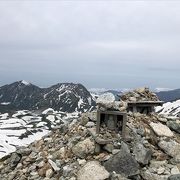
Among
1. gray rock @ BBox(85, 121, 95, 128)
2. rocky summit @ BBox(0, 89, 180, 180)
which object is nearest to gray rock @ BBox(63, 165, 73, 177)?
rocky summit @ BBox(0, 89, 180, 180)

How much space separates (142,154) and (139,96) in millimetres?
7449

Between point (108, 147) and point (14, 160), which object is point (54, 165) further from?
point (14, 160)

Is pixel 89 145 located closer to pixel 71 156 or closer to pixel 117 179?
pixel 71 156

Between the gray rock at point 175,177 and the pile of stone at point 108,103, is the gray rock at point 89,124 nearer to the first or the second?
the pile of stone at point 108,103

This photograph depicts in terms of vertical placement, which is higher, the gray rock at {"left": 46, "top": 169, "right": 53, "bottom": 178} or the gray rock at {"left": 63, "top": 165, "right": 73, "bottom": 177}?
Result: the gray rock at {"left": 63, "top": 165, "right": 73, "bottom": 177}

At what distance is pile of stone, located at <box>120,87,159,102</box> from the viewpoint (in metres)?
27.2

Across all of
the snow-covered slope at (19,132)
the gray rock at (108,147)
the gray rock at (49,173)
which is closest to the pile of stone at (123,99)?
the gray rock at (108,147)

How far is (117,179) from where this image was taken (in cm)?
1956

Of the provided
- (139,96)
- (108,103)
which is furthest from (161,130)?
(139,96)

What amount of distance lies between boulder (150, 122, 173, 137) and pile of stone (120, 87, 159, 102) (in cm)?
316

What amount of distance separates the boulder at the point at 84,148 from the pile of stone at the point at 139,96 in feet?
20.4

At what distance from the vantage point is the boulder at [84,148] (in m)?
21.3

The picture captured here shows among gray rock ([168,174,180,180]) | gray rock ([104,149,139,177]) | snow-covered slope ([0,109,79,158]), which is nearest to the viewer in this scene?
gray rock ([168,174,180,180])

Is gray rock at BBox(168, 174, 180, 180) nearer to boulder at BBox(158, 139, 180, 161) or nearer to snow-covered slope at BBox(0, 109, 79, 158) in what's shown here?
boulder at BBox(158, 139, 180, 161)
